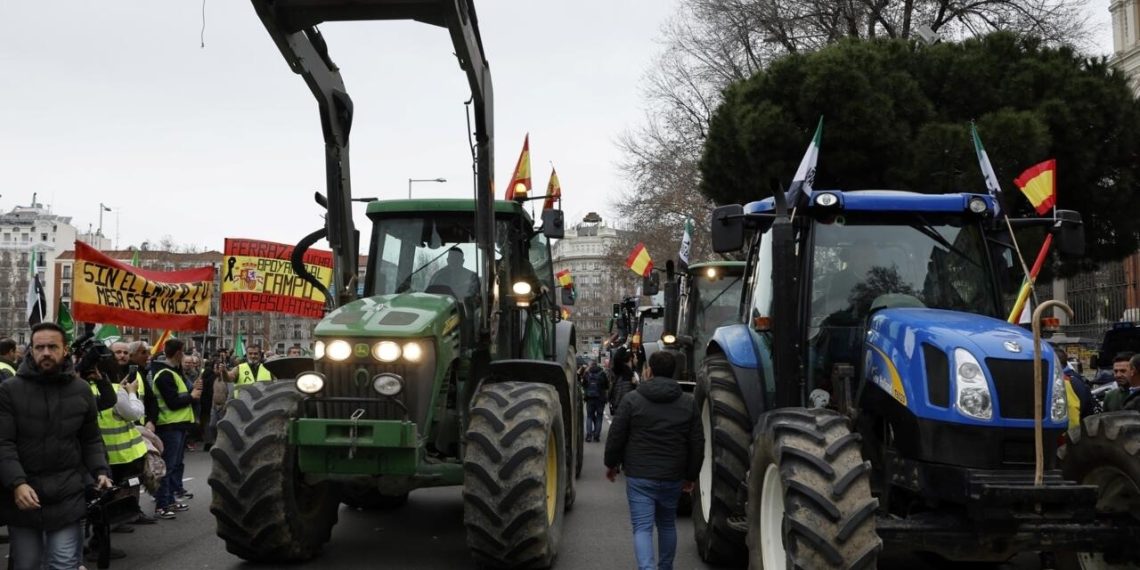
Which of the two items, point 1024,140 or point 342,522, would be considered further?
point 1024,140

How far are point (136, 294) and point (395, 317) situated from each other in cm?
942

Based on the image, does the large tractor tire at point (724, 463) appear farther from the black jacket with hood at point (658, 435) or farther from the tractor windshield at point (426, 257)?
the tractor windshield at point (426, 257)

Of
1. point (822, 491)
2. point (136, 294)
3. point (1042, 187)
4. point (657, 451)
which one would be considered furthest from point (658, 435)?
point (136, 294)

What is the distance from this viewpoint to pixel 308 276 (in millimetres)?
8945

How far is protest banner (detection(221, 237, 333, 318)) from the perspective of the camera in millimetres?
17516

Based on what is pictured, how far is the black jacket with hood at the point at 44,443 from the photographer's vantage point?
5.52m

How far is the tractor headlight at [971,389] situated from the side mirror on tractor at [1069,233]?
1.50 metres

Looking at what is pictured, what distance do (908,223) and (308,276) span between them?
5.07m

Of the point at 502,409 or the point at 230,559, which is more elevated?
the point at 502,409

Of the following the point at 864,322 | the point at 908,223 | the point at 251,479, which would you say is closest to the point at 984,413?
the point at 864,322

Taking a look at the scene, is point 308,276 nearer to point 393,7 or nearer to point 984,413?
point 393,7

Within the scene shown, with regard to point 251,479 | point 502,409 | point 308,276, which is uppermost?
point 308,276

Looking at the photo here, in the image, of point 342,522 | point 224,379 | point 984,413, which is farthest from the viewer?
point 224,379

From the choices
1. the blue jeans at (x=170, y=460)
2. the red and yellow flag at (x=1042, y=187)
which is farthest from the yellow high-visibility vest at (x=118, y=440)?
the red and yellow flag at (x=1042, y=187)
